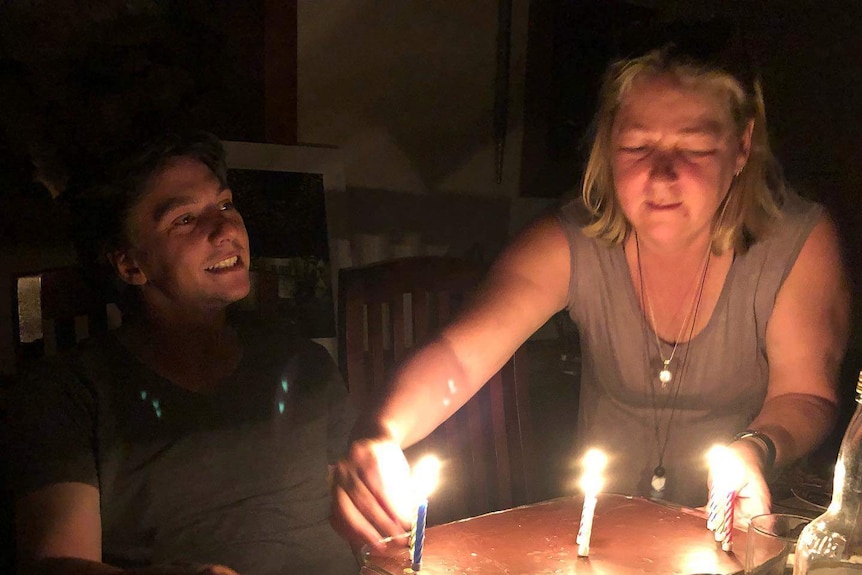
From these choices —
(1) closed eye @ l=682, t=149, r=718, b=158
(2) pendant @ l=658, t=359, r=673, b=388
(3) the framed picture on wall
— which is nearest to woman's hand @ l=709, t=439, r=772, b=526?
(2) pendant @ l=658, t=359, r=673, b=388

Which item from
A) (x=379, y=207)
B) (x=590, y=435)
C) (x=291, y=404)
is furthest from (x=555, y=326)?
(x=291, y=404)

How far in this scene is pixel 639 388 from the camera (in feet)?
5.30

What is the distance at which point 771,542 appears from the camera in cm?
92

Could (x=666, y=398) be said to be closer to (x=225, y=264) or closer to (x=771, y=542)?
(x=771, y=542)

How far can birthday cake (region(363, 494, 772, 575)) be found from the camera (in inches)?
38.9

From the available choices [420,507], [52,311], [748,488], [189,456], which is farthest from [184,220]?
[748,488]

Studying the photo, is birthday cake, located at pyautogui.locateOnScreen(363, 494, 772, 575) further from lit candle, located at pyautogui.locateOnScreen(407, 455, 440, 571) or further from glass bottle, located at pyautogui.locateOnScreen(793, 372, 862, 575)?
glass bottle, located at pyautogui.locateOnScreen(793, 372, 862, 575)

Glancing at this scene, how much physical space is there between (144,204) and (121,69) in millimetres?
762

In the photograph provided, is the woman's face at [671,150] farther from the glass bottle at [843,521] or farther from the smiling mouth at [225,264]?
the smiling mouth at [225,264]

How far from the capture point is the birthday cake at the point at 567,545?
38.9 inches

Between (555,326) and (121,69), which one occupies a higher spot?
(121,69)

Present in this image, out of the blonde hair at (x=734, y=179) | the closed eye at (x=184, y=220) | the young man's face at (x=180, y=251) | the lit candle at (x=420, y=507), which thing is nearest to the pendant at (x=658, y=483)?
the blonde hair at (x=734, y=179)

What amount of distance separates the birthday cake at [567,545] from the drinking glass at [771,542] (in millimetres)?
65

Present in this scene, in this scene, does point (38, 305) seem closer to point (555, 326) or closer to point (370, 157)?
point (370, 157)
